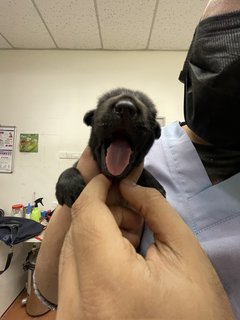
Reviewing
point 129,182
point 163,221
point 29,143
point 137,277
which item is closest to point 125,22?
point 29,143

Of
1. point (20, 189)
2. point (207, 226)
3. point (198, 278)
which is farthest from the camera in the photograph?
point (20, 189)

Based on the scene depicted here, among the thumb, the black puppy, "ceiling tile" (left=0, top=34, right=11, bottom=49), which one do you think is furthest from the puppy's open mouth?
"ceiling tile" (left=0, top=34, right=11, bottom=49)

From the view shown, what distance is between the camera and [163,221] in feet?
1.46

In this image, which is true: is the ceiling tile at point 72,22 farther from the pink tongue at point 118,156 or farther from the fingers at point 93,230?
the fingers at point 93,230

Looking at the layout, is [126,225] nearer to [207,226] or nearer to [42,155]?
[207,226]

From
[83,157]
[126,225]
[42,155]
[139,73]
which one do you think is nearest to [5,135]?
[42,155]

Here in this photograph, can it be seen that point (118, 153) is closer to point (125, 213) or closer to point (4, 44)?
point (125, 213)

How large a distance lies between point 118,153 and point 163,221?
269mm

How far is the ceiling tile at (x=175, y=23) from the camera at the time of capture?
2.09m

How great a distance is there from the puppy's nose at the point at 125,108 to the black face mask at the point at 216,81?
7.1 inches

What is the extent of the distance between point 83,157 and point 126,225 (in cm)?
26

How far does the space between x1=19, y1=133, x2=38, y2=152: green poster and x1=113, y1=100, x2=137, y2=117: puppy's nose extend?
2253 mm

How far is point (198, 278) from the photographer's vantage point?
37 centimetres

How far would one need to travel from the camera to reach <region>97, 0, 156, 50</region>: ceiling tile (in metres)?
2.08
